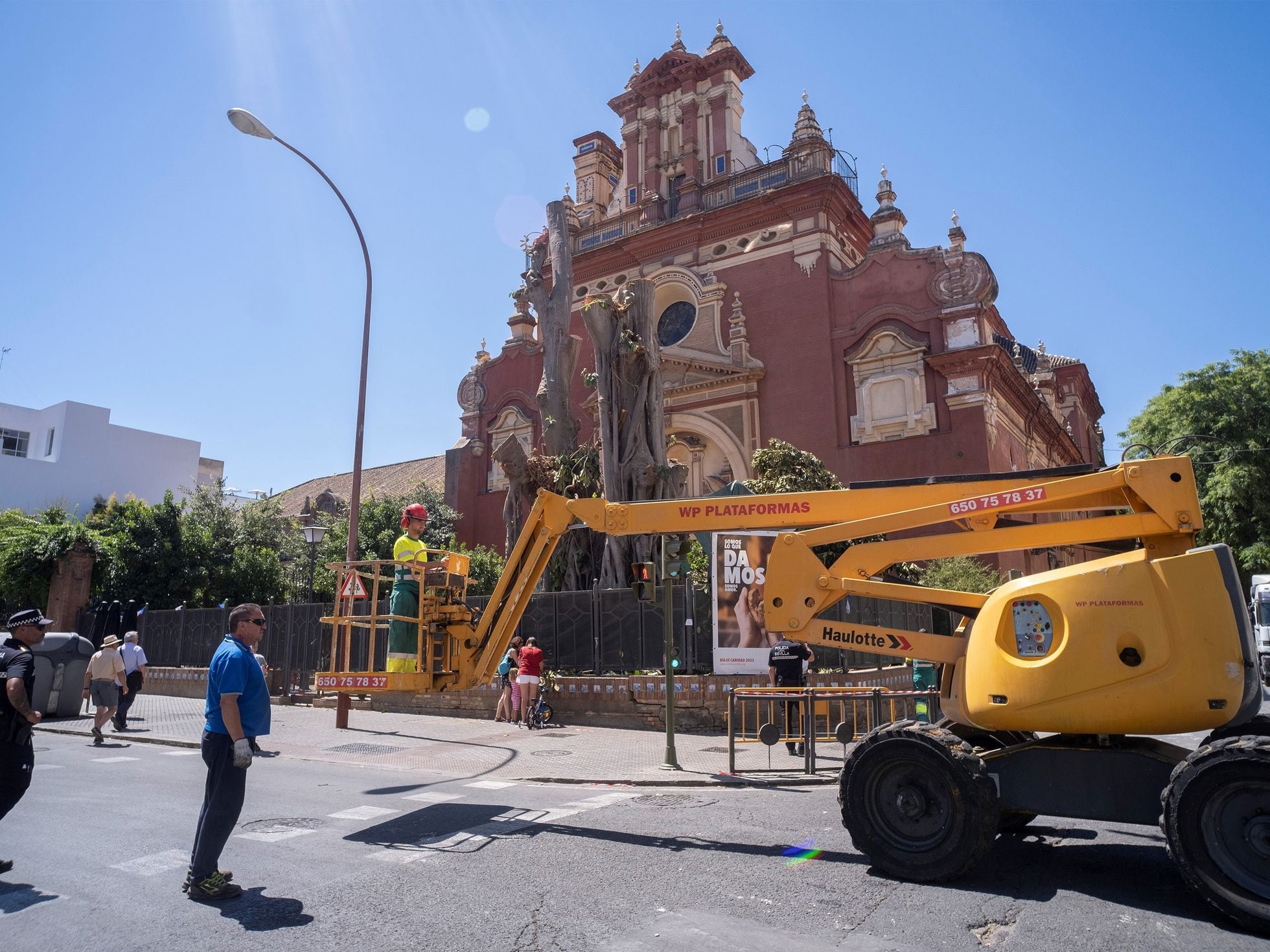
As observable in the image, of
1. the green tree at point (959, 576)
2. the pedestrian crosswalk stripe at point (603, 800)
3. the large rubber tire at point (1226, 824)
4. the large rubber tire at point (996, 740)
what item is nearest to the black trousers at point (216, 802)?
the pedestrian crosswalk stripe at point (603, 800)

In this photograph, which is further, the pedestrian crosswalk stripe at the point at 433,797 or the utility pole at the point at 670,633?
the utility pole at the point at 670,633

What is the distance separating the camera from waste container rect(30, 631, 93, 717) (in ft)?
52.5

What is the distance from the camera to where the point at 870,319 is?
28.0 m

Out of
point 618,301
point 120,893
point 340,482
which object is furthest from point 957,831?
point 340,482

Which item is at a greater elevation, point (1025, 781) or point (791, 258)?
point (791, 258)

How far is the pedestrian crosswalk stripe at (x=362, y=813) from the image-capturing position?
7.60 m

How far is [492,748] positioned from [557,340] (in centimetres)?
1048

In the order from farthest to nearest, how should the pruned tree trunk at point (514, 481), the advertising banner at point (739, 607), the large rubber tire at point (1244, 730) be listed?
1. the pruned tree trunk at point (514, 481)
2. the advertising banner at point (739, 607)
3. the large rubber tire at point (1244, 730)

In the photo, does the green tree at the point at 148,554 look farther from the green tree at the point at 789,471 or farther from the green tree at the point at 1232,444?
the green tree at the point at 1232,444

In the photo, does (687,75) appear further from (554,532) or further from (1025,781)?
(1025,781)

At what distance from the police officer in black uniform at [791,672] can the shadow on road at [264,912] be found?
8127mm

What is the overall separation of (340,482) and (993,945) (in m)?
56.6

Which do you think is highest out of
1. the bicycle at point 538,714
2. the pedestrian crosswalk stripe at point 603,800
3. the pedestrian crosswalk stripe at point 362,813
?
the bicycle at point 538,714

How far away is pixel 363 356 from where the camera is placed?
16250 mm
